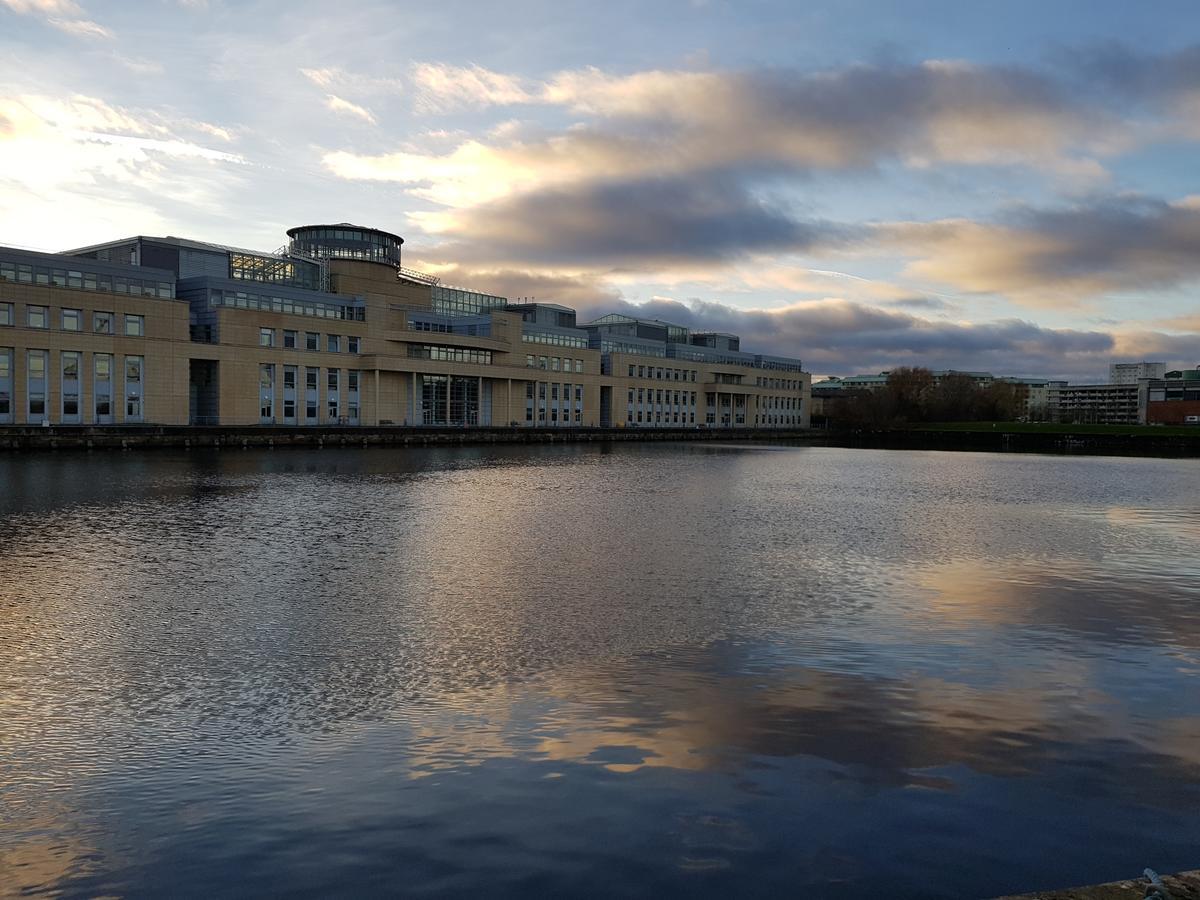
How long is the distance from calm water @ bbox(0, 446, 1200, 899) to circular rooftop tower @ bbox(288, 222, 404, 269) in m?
108

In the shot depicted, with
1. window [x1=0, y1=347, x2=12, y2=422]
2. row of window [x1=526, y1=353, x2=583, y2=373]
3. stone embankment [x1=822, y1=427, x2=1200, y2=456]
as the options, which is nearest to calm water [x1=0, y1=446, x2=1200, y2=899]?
window [x1=0, y1=347, x2=12, y2=422]

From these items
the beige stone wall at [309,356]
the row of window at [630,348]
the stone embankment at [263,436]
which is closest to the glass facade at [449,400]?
the beige stone wall at [309,356]

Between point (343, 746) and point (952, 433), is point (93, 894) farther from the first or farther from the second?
point (952, 433)

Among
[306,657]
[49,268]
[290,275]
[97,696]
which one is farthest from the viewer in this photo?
[290,275]

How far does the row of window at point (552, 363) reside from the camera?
150750 millimetres

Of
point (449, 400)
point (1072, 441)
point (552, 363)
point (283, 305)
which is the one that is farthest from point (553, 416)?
point (1072, 441)

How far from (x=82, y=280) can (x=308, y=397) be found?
97.3 feet

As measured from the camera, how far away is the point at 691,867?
27.5ft

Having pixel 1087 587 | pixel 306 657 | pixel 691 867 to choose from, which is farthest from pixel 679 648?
pixel 1087 587

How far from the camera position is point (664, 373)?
606 ft

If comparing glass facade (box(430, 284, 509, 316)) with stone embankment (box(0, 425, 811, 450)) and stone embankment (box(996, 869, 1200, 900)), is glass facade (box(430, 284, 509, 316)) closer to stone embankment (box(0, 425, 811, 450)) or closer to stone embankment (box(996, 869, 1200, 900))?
stone embankment (box(0, 425, 811, 450))

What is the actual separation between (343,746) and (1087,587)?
1989 cm

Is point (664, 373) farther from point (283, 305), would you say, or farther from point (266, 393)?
point (266, 393)

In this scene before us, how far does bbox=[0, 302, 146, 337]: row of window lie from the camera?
293 feet
